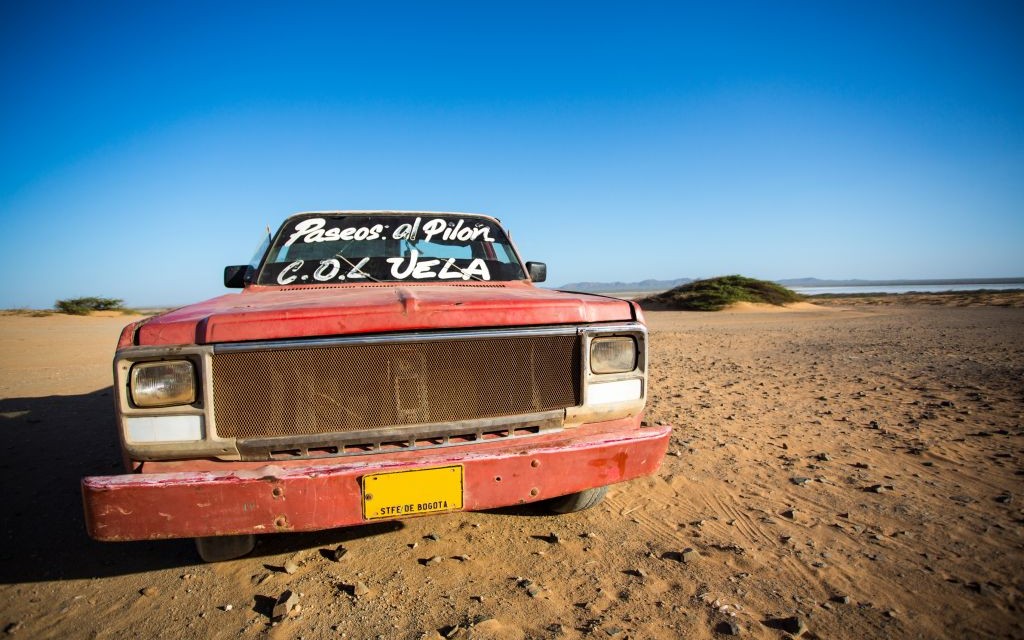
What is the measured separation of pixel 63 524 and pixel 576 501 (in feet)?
9.20

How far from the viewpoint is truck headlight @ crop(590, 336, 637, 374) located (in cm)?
232

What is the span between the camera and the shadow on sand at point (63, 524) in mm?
2363

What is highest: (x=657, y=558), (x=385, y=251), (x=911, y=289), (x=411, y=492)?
(x=385, y=251)

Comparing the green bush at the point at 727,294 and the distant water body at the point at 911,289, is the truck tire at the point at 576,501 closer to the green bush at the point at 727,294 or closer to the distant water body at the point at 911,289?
the green bush at the point at 727,294

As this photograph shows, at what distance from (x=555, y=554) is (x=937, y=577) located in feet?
5.22

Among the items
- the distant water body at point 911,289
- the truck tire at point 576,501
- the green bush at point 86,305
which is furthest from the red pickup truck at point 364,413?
the distant water body at point 911,289

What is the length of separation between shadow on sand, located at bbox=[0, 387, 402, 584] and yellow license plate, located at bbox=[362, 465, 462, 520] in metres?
0.80

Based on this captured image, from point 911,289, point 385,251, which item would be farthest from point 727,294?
point 911,289

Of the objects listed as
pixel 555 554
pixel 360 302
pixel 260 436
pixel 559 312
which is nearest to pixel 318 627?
pixel 260 436

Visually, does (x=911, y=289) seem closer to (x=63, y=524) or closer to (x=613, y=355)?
(x=613, y=355)

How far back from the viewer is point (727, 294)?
2038 cm

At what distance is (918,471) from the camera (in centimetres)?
318

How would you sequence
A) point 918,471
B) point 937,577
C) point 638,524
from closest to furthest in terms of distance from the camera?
point 937,577 < point 638,524 < point 918,471

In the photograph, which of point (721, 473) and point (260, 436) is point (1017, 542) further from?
point (260, 436)
